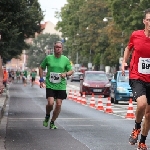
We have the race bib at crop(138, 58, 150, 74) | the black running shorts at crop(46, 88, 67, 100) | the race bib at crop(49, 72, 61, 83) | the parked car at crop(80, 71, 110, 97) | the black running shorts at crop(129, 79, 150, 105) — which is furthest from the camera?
the parked car at crop(80, 71, 110, 97)

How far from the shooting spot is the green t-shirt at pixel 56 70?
45.4ft

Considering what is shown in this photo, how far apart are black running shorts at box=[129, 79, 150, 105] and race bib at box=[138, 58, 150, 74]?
0.15m

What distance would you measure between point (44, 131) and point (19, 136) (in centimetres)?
128

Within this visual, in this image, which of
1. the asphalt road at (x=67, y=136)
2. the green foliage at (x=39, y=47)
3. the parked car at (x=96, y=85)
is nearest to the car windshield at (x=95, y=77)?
the parked car at (x=96, y=85)

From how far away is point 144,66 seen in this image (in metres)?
8.89

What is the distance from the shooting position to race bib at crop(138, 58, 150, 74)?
888 cm

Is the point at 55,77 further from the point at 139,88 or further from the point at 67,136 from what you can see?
the point at 139,88

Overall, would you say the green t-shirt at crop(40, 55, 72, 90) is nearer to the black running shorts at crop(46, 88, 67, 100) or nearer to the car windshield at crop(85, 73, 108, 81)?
the black running shorts at crop(46, 88, 67, 100)

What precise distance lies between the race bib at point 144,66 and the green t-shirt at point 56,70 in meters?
5.00

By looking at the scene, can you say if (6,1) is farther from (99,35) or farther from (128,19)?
(99,35)

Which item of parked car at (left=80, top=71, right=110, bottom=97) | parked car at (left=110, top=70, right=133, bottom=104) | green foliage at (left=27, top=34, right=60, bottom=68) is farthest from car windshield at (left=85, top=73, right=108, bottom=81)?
green foliage at (left=27, top=34, right=60, bottom=68)

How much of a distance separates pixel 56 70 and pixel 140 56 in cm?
513

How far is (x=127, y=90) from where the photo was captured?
30141 mm

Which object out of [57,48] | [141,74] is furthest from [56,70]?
[141,74]
